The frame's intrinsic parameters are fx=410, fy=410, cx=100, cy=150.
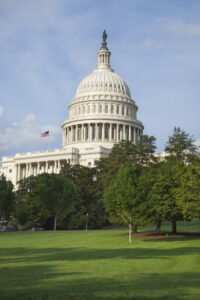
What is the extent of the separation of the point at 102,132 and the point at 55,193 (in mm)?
64361

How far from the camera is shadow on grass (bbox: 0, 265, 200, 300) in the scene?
13.4 m

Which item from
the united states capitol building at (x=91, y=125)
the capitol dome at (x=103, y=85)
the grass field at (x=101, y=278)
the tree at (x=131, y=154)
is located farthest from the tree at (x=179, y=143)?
the capitol dome at (x=103, y=85)

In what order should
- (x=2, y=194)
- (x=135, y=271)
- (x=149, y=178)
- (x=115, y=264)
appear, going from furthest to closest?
(x=2, y=194), (x=149, y=178), (x=115, y=264), (x=135, y=271)

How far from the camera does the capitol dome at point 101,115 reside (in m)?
130

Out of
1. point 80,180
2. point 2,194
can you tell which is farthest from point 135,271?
point 80,180

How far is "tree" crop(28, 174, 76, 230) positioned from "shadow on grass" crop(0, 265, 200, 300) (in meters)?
48.6

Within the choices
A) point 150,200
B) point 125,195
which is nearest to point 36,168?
point 150,200

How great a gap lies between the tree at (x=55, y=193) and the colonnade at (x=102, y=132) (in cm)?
6016

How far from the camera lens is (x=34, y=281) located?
15844 mm

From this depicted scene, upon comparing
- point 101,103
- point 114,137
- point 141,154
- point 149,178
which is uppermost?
point 101,103

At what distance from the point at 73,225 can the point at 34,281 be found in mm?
59334

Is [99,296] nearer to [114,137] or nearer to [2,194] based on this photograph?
[2,194]

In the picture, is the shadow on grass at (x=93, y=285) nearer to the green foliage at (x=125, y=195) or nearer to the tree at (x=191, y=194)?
the tree at (x=191, y=194)

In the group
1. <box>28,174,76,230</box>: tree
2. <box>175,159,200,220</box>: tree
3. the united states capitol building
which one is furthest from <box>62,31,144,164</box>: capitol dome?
<box>175,159,200,220</box>: tree
